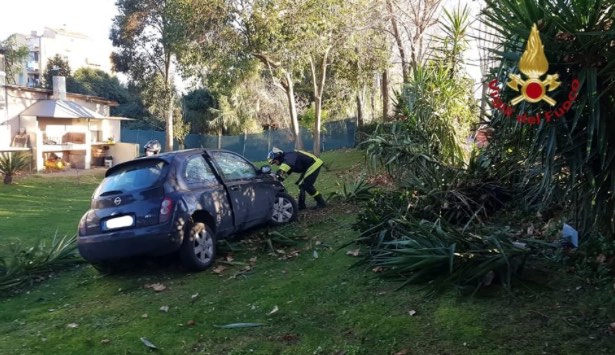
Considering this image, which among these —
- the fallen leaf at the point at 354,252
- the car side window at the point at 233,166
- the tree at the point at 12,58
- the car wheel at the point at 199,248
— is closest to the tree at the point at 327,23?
the car side window at the point at 233,166

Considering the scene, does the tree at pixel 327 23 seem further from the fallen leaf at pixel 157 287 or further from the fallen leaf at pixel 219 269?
the fallen leaf at pixel 157 287

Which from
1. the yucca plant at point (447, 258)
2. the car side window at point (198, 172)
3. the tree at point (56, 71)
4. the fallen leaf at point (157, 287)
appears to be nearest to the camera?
the yucca plant at point (447, 258)

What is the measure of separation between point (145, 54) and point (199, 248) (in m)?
31.0

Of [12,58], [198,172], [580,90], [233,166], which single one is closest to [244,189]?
[233,166]

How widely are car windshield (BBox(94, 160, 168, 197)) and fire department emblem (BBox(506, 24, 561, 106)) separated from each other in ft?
15.0

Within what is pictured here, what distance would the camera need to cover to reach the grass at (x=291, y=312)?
4094mm

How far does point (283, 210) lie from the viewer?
948 cm

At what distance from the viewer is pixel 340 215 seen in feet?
32.0

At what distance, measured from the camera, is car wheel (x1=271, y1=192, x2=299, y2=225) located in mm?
9352

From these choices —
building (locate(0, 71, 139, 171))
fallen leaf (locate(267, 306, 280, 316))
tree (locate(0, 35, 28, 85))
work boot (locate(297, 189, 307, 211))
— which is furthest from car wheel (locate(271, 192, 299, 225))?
tree (locate(0, 35, 28, 85))

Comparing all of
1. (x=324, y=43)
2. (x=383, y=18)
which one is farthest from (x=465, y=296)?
(x=324, y=43)

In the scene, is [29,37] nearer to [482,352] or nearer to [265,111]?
[265,111]

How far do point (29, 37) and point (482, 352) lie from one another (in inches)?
3364

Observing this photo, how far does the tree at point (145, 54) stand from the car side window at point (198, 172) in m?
26.5
